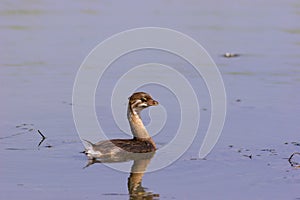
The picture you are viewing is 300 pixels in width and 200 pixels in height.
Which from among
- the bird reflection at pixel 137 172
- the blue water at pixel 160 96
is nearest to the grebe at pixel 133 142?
the bird reflection at pixel 137 172

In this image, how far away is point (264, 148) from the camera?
31.7 feet

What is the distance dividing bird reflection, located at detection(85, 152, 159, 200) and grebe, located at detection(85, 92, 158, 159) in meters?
0.06

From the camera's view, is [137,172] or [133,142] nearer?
[137,172]

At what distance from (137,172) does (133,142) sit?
2.84ft

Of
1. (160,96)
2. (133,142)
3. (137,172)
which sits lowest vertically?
(137,172)

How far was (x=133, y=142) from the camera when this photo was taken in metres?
9.63

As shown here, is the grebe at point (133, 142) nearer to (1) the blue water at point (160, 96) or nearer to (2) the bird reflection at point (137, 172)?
(2) the bird reflection at point (137, 172)

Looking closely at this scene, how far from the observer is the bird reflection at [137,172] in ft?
25.7

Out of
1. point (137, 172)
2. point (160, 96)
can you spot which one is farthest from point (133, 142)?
point (160, 96)

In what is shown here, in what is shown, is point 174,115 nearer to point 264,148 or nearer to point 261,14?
point 264,148

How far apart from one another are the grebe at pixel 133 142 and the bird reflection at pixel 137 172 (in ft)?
0.21

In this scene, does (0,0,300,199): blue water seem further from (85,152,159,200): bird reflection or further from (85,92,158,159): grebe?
(85,92,158,159): grebe

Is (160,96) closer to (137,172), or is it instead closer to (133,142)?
(133,142)

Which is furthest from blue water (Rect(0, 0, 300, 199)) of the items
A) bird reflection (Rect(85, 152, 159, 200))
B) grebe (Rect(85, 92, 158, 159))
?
grebe (Rect(85, 92, 158, 159))
